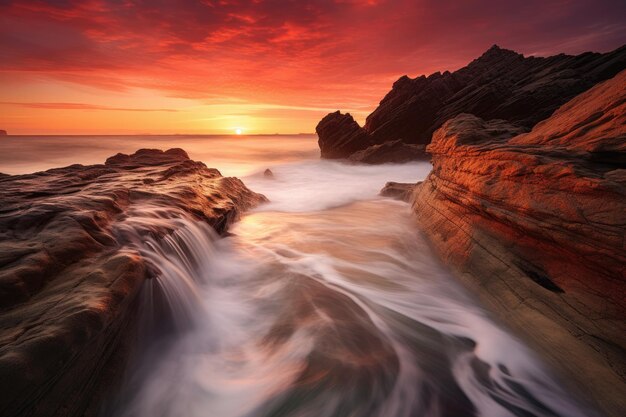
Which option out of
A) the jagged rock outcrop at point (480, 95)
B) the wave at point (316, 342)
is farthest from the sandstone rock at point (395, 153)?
the wave at point (316, 342)

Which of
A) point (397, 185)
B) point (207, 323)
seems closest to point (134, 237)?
point (207, 323)

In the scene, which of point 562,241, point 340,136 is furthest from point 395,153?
point 562,241

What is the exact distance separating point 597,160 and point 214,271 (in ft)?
21.9

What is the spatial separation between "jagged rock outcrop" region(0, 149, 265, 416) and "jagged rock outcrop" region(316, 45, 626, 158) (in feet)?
94.4

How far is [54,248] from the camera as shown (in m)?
3.19

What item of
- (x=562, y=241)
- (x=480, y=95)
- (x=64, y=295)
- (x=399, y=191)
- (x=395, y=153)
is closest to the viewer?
(x=64, y=295)

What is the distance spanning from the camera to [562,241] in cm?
346

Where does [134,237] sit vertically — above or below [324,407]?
above

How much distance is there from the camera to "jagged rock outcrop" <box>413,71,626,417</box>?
2985 millimetres

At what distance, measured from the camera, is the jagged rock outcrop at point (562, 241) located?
9.79ft

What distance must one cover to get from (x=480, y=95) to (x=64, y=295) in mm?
34688

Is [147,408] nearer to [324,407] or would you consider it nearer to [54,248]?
[324,407]

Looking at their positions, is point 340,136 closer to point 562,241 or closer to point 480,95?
point 480,95

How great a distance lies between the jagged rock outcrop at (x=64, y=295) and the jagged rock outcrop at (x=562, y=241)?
505 cm
